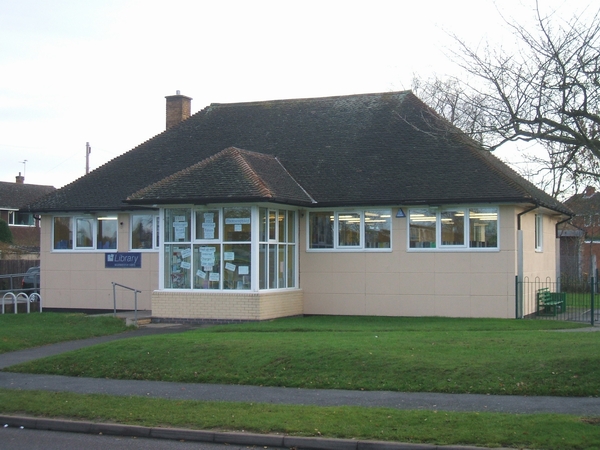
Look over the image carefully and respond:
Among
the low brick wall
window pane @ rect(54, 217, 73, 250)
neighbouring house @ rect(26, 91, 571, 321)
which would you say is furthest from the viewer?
window pane @ rect(54, 217, 73, 250)

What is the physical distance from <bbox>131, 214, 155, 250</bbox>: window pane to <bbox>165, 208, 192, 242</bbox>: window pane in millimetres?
3210

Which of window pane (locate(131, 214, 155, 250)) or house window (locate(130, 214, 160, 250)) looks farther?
window pane (locate(131, 214, 155, 250))

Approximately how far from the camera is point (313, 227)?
24.1 m

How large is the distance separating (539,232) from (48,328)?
1574 cm

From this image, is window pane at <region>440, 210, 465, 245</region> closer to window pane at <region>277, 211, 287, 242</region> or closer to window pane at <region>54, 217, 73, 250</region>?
window pane at <region>277, 211, 287, 242</region>

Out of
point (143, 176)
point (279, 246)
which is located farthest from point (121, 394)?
point (143, 176)

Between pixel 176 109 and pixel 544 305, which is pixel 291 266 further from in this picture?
pixel 176 109

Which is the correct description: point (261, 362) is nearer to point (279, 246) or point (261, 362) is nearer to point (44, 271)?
point (279, 246)

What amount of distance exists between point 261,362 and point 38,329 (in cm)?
883

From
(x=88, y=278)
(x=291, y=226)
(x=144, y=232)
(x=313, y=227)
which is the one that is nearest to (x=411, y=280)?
(x=313, y=227)

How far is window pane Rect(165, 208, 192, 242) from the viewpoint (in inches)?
880

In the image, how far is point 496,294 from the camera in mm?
21969

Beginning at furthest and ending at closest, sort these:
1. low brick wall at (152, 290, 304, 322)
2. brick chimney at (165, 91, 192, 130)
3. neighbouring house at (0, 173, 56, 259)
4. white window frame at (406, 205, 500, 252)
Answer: neighbouring house at (0, 173, 56, 259), brick chimney at (165, 91, 192, 130), white window frame at (406, 205, 500, 252), low brick wall at (152, 290, 304, 322)

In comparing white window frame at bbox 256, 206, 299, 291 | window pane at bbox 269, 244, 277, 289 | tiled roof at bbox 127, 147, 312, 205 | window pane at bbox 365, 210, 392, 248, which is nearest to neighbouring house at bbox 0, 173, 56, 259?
tiled roof at bbox 127, 147, 312, 205
